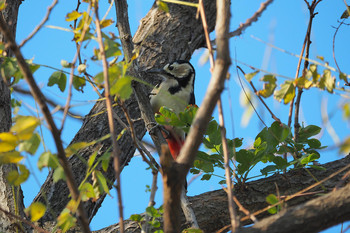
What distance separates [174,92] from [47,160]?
2820 mm

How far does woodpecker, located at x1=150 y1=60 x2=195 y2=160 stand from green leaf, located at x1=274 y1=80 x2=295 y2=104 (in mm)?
2116

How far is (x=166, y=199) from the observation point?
1.47 metres

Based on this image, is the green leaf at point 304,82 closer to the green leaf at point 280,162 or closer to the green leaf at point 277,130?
the green leaf at point 277,130

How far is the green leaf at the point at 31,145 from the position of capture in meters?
1.34

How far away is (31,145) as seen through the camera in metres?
1.35

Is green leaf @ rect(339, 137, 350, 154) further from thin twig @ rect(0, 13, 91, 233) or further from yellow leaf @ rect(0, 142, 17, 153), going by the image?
yellow leaf @ rect(0, 142, 17, 153)

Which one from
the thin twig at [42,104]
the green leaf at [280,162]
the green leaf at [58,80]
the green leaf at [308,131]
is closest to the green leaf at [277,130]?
the green leaf at [280,162]

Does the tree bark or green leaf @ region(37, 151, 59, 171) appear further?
the tree bark

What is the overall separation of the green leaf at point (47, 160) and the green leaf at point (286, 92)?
84cm

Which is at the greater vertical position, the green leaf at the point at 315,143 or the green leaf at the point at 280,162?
the green leaf at the point at 315,143

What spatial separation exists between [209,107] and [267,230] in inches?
18.0

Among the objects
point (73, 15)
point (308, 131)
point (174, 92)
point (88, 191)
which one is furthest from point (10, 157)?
point (174, 92)

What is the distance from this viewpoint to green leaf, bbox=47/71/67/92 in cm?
181

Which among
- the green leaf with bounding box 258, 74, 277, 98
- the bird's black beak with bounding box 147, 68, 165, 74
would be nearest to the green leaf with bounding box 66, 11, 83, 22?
the green leaf with bounding box 258, 74, 277, 98
